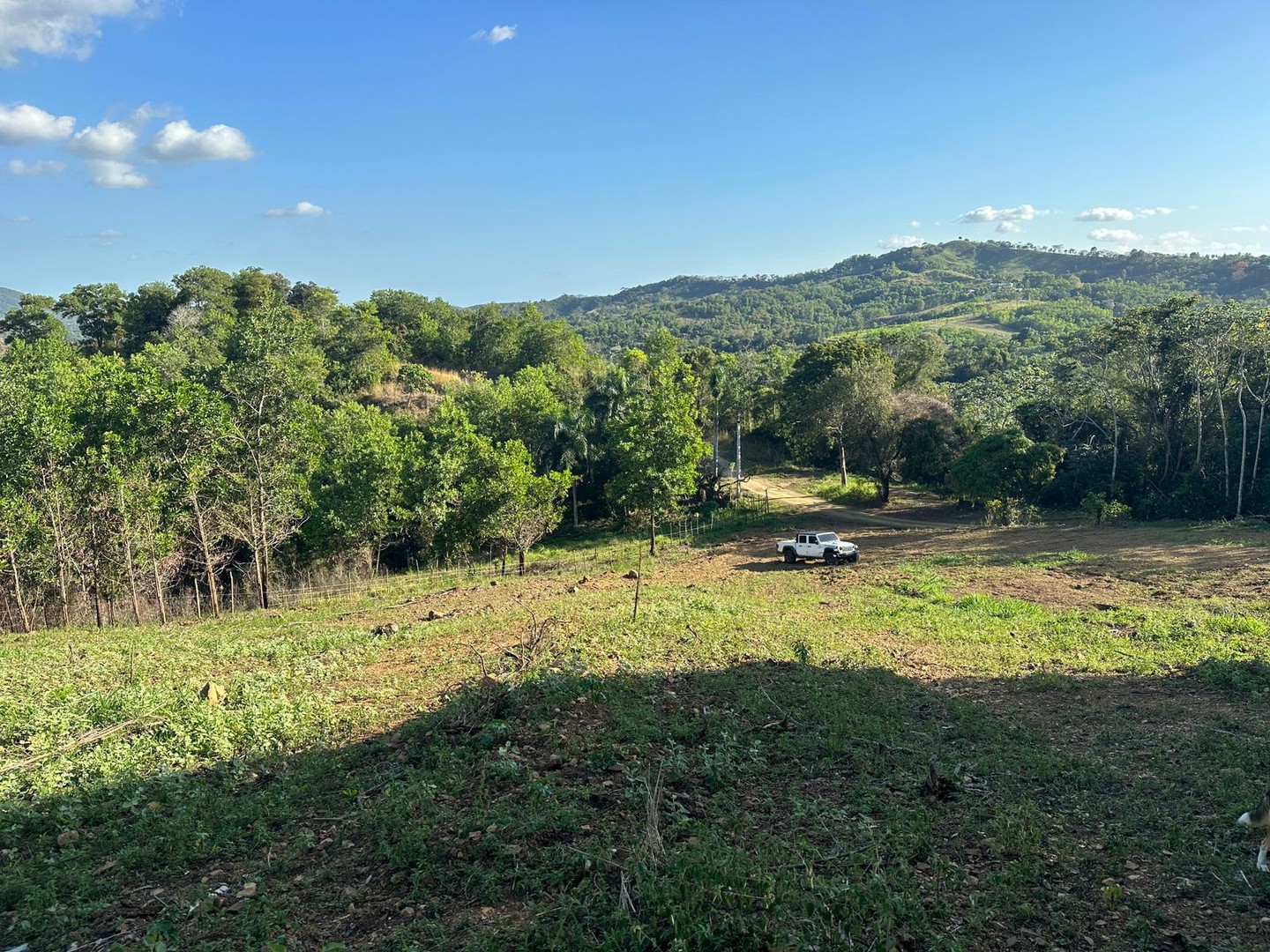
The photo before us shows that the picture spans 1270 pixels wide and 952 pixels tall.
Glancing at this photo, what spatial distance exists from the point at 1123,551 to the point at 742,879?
25.5 metres

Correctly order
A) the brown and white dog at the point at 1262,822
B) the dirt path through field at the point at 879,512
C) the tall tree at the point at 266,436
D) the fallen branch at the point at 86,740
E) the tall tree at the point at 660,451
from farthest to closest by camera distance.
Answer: the dirt path through field at the point at 879,512 → the tall tree at the point at 660,451 → the tall tree at the point at 266,436 → the fallen branch at the point at 86,740 → the brown and white dog at the point at 1262,822

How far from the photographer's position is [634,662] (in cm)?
1234

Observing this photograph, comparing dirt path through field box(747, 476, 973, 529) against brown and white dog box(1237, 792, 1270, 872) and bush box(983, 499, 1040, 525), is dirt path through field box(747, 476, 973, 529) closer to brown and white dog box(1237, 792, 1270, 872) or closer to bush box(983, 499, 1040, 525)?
bush box(983, 499, 1040, 525)

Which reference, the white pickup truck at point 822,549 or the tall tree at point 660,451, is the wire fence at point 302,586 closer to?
the tall tree at point 660,451

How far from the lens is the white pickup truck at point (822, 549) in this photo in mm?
25891

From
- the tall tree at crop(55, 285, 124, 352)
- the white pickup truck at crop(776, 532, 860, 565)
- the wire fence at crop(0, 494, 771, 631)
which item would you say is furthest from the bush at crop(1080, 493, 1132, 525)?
the tall tree at crop(55, 285, 124, 352)

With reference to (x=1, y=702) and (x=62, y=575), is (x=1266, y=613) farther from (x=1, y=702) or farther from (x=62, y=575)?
(x=62, y=575)

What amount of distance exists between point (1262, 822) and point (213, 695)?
12.4m

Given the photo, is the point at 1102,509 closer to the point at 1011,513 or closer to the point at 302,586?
the point at 1011,513

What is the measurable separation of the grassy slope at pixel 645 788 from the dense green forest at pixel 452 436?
20.4 ft

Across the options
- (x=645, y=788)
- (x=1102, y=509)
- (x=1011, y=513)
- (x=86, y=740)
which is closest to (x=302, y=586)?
(x=86, y=740)

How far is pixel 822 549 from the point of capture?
85.1ft

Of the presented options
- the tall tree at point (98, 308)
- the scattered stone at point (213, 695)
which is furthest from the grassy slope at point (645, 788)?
the tall tree at point (98, 308)

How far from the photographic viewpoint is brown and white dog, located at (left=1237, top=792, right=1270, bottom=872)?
591cm
